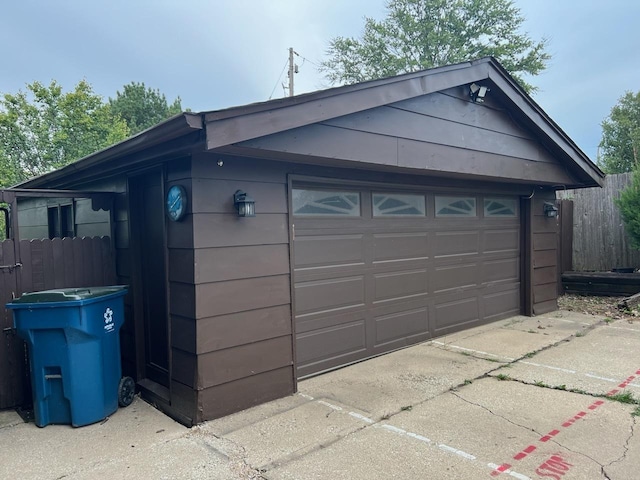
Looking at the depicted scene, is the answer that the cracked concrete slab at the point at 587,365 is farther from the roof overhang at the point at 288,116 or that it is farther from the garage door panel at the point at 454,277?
the roof overhang at the point at 288,116

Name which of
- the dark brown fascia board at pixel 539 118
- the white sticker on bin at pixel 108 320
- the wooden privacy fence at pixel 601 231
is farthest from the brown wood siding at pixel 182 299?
the wooden privacy fence at pixel 601 231

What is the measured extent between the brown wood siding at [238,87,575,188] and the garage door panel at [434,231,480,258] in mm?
881

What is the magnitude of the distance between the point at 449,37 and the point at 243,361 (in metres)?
22.8

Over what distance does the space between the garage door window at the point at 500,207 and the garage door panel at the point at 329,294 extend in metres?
2.72

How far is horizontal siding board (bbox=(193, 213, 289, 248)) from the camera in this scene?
3295 millimetres

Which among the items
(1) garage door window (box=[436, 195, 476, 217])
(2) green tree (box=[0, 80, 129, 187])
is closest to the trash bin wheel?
(1) garage door window (box=[436, 195, 476, 217])

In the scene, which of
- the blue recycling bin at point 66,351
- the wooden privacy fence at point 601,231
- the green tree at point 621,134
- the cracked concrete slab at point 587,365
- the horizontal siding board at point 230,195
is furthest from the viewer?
the green tree at point 621,134

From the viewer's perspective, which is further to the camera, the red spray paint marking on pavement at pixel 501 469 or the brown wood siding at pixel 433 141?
the brown wood siding at pixel 433 141

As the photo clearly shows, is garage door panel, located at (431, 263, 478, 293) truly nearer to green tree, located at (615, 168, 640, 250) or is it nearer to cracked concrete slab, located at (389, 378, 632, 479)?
cracked concrete slab, located at (389, 378, 632, 479)

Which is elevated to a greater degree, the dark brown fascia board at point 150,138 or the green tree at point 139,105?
the green tree at point 139,105

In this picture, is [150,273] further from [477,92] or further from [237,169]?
[477,92]

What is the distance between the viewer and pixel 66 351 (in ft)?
10.5

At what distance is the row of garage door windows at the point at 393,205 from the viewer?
4.22m

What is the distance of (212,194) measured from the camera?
11.0 ft
